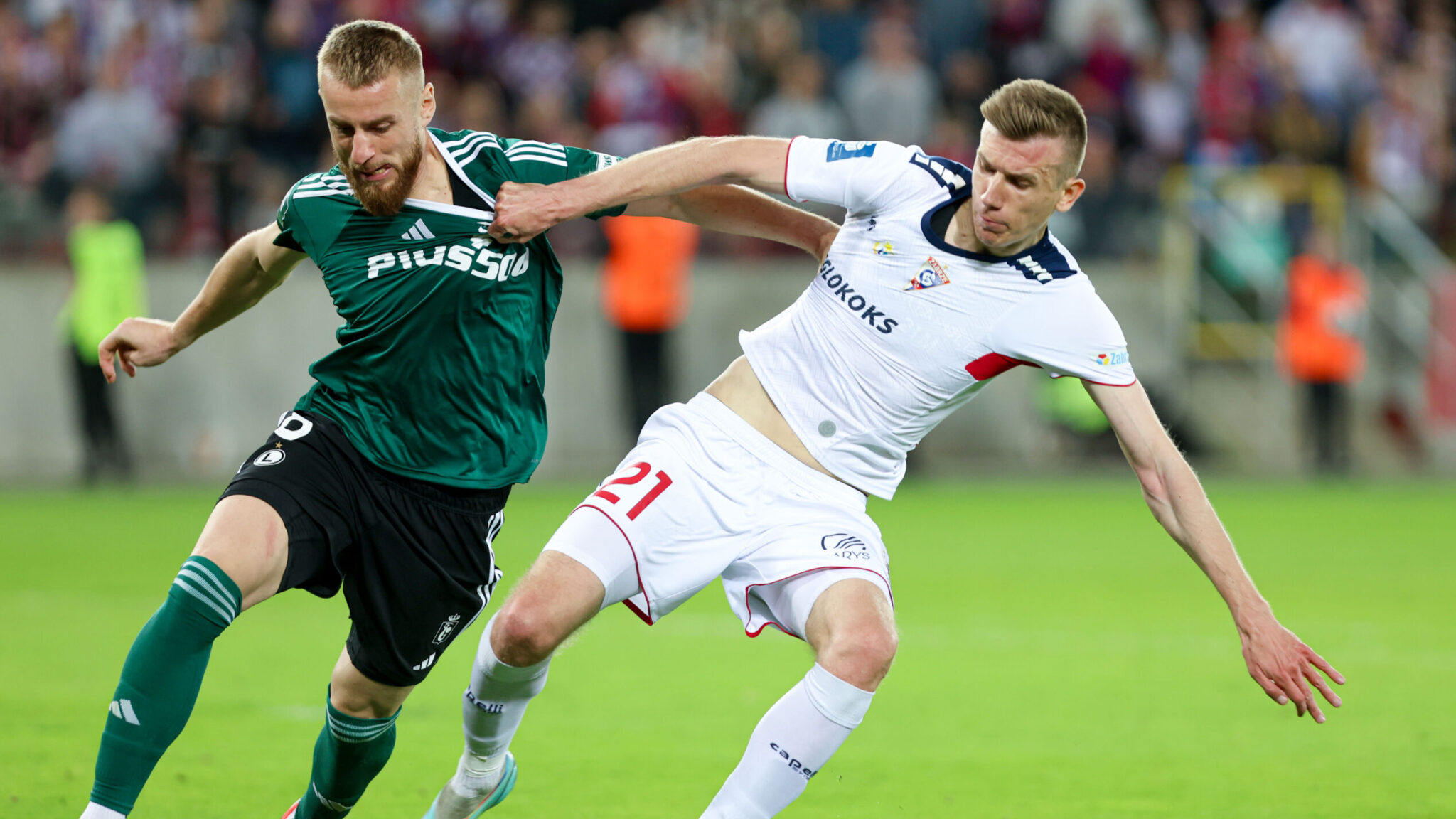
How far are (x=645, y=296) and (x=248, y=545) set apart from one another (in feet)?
39.7

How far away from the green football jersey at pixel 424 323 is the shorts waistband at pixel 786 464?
578 millimetres

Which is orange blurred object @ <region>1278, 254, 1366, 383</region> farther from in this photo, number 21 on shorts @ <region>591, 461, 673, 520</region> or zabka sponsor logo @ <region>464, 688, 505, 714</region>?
zabka sponsor logo @ <region>464, 688, 505, 714</region>

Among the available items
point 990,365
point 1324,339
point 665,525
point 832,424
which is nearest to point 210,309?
point 665,525

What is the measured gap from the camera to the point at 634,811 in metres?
5.21

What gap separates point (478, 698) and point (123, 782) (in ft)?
3.32

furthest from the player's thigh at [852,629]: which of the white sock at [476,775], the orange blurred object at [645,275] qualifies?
the orange blurred object at [645,275]

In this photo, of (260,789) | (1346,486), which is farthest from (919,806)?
(1346,486)

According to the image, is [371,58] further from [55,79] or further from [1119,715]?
[55,79]

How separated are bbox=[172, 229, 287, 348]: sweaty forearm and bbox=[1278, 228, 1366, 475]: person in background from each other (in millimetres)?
14821

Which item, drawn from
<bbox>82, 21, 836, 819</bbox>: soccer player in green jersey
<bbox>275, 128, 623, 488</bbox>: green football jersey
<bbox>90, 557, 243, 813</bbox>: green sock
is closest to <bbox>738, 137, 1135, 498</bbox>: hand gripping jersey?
<bbox>82, 21, 836, 819</bbox>: soccer player in green jersey

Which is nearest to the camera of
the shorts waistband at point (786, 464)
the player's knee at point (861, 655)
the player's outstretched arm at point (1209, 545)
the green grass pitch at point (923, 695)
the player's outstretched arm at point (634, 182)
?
the player's outstretched arm at point (1209, 545)

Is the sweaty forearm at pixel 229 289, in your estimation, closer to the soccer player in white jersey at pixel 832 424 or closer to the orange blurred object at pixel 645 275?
the soccer player in white jersey at pixel 832 424

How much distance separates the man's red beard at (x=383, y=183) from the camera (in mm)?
4406

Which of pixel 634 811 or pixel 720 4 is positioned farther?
pixel 720 4
